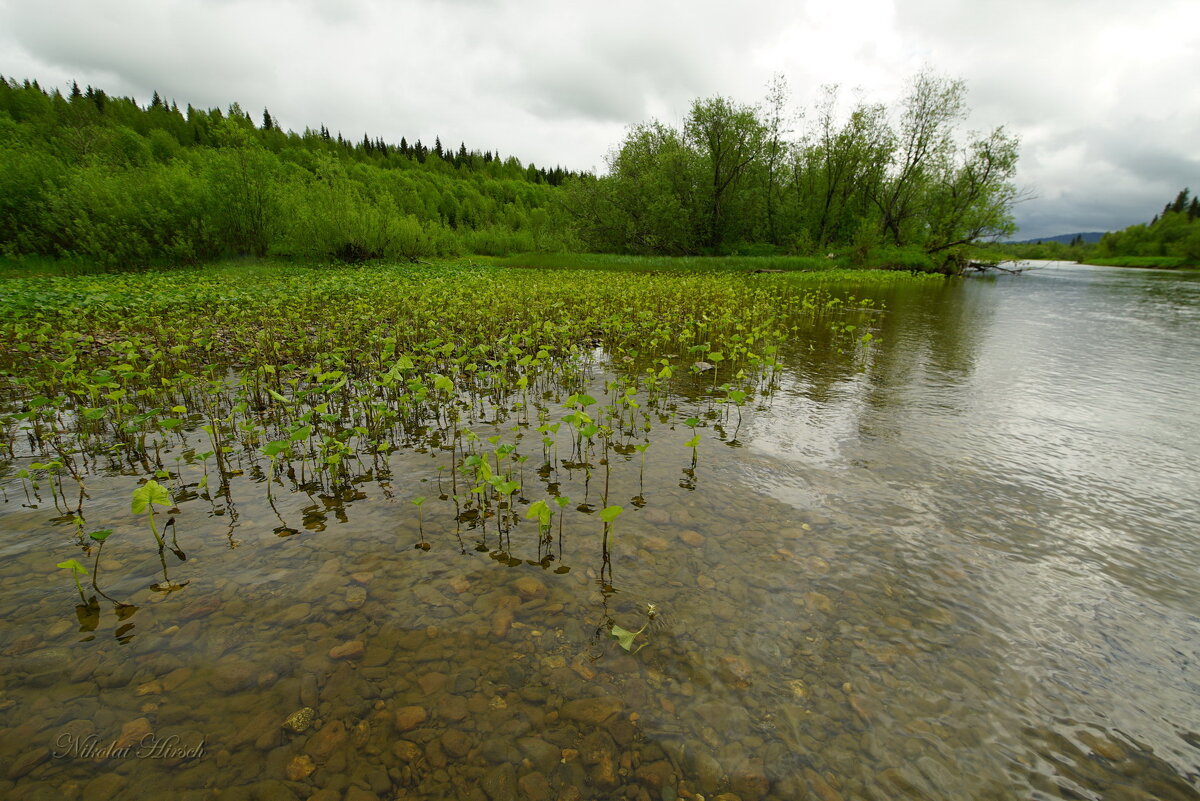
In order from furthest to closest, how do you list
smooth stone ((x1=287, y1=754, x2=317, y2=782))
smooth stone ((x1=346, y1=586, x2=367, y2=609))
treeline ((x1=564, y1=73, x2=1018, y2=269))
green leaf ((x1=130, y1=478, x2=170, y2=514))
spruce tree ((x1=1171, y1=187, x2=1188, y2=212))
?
1. spruce tree ((x1=1171, y1=187, x2=1188, y2=212))
2. treeline ((x1=564, y1=73, x2=1018, y2=269))
3. smooth stone ((x1=346, y1=586, x2=367, y2=609))
4. green leaf ((x1=130, y1=478, x2=170, y2=514))
5. smooth stone ((x1=287, y1=754, x2=317, y2=782))

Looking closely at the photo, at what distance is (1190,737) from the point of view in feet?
7.23

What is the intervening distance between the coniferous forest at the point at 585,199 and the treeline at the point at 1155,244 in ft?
133

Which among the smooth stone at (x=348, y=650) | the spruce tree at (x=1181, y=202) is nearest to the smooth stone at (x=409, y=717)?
the smooth stone at (x=348, y=650)

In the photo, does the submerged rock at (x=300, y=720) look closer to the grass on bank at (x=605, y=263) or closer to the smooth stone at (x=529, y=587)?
the smooth stone at (x=529, y=587)

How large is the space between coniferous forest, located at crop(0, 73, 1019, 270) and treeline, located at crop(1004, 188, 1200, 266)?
40.7 m

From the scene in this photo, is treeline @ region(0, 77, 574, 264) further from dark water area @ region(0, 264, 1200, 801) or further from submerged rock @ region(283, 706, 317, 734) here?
submerged rock @ region(283, 706, 317, 734)

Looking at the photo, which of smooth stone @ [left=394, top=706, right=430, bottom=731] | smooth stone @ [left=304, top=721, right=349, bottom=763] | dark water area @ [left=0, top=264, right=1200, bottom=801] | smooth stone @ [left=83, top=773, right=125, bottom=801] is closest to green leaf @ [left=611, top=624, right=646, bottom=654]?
dark water area @ [left=0, top=264, right=1200, bottom=801]

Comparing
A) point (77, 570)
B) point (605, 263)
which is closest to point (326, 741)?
point (77, 570)

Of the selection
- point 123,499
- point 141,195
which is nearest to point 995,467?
point 123,499

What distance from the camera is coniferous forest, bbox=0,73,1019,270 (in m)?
25.0

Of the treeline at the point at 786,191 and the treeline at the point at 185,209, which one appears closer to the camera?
the treeline at the point at 185,209

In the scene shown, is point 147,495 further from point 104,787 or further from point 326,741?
point 326,741

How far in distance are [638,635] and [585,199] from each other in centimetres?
4530

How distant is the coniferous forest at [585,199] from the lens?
82.1ft
